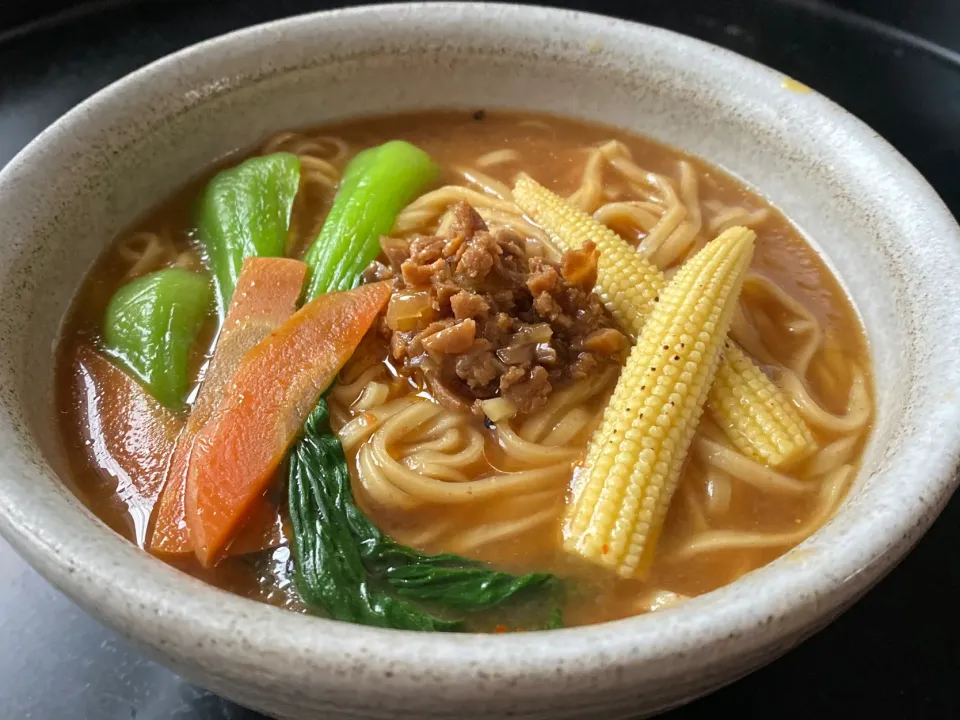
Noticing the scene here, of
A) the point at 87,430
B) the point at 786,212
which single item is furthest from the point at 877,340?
the point at 87,430

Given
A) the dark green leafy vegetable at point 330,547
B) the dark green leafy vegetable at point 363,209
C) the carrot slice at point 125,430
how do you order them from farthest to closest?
the dark green leafy vegetable at point 363,209 → the carrot slice at point 125,430 → the dark green leafy vegetable at point 330,547

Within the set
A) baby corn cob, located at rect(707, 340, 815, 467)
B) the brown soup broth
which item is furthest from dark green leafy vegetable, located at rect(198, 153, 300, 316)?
baby corn cob, located at rect(707, 340, 815, 467)

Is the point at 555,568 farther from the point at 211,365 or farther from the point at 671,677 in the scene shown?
the point at 211,365

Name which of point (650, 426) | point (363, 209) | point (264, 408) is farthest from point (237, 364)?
point (650, 426)

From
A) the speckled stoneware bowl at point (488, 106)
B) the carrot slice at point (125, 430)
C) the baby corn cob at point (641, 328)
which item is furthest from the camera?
the baby corn cob at point (641, 328)

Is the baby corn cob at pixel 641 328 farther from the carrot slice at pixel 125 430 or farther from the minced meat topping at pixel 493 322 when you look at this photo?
the carrot slice at pixel 125 430

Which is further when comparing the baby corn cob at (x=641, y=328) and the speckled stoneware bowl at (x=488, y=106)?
the baby corn cob at (x=641, y=328)

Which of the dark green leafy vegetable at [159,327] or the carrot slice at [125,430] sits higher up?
the dark green leafy vegetable at [159,327]

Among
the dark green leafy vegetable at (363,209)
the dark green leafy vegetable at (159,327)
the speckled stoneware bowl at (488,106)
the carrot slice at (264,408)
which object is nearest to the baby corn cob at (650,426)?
the speckled stoneware bowl at (488,106)
